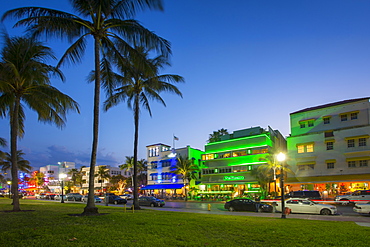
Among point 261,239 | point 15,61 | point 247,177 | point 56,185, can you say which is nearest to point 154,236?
point 261,239

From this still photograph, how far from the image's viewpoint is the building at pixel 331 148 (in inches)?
1635

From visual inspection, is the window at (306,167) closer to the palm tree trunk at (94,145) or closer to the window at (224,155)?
the window at (224,155)

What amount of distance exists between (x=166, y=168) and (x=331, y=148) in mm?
37679

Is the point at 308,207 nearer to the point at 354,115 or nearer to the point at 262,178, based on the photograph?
the point at 262,178

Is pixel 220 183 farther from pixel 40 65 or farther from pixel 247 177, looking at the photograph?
pixel 40 65

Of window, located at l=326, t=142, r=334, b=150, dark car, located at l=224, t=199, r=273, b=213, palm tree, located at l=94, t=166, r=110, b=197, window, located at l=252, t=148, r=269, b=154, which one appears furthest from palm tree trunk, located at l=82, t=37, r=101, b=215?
palm tree, located at l=94, t=166, r=110, b=197

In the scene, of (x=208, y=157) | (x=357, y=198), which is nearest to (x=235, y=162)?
(x=208, y=157)

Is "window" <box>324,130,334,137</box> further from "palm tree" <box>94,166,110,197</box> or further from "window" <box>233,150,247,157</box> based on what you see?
"palm tree" <box>94,166,110,197</box>

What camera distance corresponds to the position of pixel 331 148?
44.7 meters

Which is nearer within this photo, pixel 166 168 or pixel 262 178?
pixel 262 178

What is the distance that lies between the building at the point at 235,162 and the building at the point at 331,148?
4847 mm

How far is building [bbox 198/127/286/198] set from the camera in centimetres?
5303

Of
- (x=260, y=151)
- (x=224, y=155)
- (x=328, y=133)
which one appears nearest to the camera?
(x=328, y=133)

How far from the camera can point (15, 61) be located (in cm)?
1928
